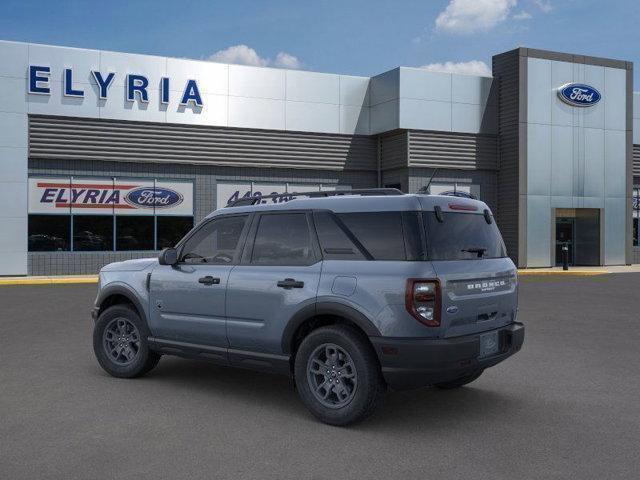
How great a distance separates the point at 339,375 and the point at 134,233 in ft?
64.4

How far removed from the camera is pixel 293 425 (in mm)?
5723

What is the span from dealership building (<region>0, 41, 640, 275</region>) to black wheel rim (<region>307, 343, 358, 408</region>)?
62.6ft

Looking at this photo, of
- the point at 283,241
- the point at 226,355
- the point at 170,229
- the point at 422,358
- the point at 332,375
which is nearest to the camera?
the point at 422,358

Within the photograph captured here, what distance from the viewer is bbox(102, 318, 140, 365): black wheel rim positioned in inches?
295

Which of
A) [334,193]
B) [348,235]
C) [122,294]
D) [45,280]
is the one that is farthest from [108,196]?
[348,235]

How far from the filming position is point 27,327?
36.6 feet

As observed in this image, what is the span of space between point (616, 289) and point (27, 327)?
14.5 m

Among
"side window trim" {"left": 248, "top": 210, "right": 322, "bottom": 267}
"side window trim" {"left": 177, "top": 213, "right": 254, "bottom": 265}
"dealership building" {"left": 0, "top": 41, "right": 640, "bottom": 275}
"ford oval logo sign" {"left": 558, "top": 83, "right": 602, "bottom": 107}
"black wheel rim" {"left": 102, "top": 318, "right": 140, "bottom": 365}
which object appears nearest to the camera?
"side window trim" {"left": 248, "top": 210, "right": 322, "bottom": 267}

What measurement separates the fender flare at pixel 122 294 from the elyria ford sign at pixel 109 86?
16893 millimetres

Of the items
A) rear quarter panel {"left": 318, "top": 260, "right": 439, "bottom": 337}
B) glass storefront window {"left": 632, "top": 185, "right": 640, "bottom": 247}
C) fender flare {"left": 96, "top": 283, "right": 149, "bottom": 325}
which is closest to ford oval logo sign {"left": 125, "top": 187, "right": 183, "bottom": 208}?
fender flare {"left": 96, "top": 283, "right": 149, "bottom": 325}

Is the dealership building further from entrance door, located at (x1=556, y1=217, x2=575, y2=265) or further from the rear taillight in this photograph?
the rear taillight

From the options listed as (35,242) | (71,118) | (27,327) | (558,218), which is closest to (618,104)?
(558,218)

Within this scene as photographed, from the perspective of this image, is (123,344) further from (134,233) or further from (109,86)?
(109,86)

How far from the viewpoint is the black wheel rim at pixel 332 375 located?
18.7 ft
